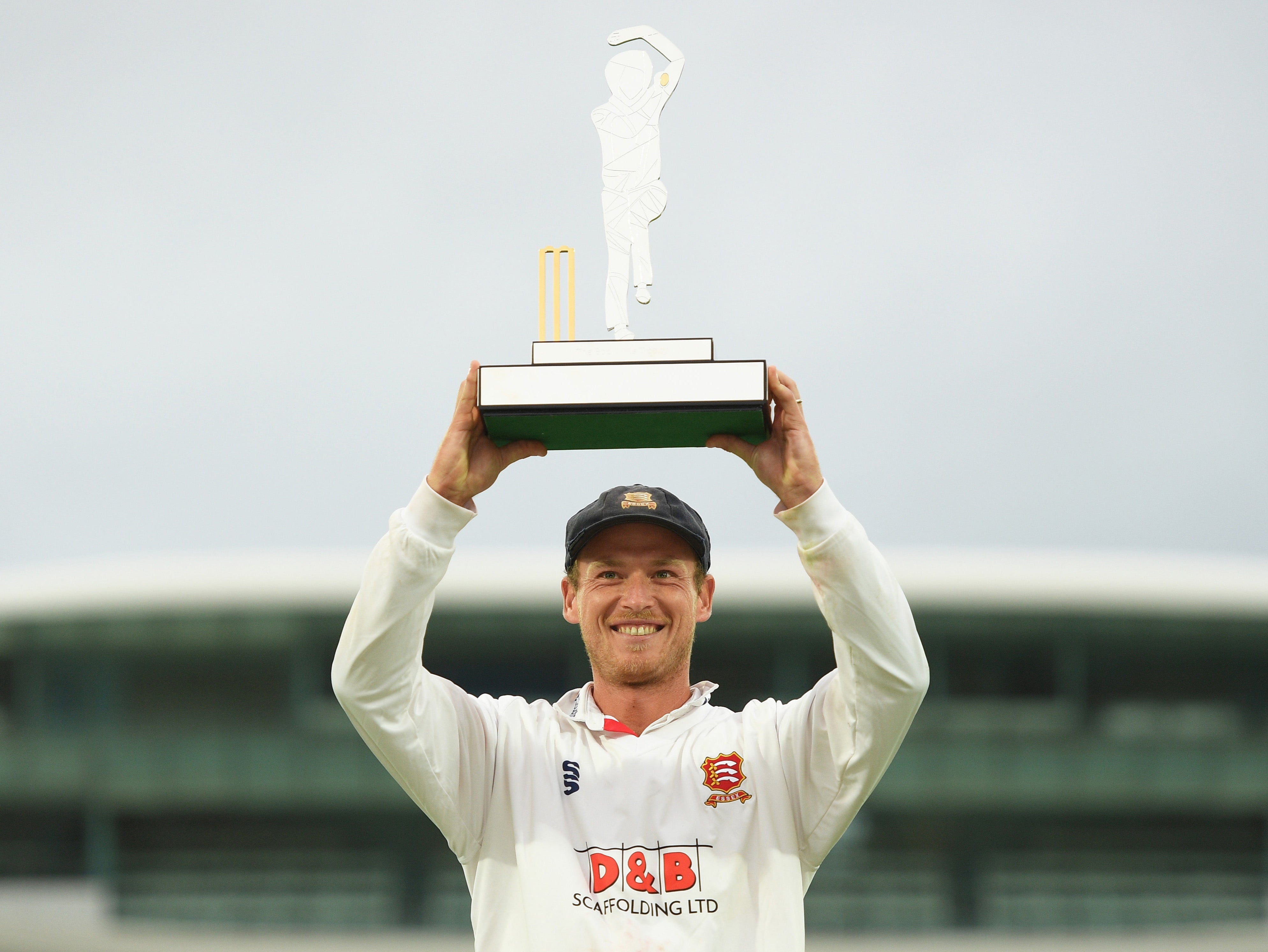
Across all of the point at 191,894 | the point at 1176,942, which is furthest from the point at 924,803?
the point at 191,894

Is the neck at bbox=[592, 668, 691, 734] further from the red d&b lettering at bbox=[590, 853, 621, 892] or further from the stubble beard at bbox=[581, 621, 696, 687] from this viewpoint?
the red d&b lettering at bbox=[590, 853, 621, 892]

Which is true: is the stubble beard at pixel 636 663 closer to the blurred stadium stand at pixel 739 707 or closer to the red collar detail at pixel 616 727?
the red collar detail at pixel 616 727

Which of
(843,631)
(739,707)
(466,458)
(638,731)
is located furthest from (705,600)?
(739,707)

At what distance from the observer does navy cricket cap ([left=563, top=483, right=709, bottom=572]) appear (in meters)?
3.09

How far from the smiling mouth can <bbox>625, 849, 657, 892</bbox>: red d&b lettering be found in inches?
19.5

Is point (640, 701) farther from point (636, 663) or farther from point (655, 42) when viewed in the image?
point (655, 42)

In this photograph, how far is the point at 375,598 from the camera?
2.78 meters

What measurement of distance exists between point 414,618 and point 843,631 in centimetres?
91

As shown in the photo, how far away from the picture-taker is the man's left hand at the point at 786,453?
9.16 ft

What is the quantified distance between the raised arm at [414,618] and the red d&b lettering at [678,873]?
52 cm

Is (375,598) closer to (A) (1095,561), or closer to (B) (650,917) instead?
(B) (650,917)

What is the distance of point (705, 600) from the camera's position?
3242 millimetres

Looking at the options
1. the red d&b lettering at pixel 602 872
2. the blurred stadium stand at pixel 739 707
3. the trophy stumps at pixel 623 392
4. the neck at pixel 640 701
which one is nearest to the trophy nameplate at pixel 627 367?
the trophy stumps at pixel 623 392

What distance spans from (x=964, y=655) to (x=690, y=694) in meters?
20.9
